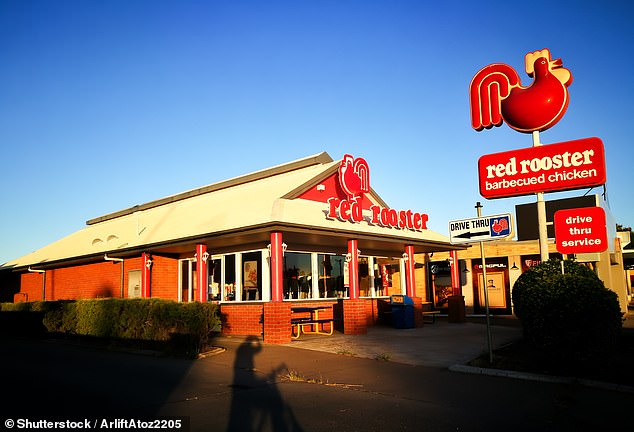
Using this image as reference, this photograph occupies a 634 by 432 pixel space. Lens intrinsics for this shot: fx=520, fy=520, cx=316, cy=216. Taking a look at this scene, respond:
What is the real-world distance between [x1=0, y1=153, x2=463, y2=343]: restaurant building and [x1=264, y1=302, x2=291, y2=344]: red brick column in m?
0.03

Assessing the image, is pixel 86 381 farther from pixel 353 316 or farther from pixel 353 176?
pixel 353 176

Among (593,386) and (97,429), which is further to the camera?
(593,386)

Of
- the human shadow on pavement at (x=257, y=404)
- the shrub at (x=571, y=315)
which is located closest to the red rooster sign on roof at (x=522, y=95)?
the shrub at (x=571, y=315)

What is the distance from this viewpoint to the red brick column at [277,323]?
1522 centimetres

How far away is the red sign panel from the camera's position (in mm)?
11594

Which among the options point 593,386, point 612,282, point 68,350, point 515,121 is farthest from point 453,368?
point 612,282

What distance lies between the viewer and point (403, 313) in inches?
768

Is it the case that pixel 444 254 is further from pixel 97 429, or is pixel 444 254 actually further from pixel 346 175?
pixel 97 429

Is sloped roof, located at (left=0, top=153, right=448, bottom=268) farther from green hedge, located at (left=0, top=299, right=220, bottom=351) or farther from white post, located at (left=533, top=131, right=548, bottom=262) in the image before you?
white post, located at (left=533, top=131, right=548, bottom=262)

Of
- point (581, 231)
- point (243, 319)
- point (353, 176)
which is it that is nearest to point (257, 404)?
point (581, 231)

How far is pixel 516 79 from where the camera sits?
1294cm

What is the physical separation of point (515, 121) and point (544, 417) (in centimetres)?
775

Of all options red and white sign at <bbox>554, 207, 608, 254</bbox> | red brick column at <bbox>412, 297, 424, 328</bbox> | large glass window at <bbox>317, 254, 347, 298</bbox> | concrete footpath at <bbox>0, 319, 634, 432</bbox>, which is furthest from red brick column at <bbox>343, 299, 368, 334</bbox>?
red and white sign at <bbox>554, 207, 608, 254</bbox>

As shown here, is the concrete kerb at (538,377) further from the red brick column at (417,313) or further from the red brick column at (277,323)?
the red brick column at (417,313)
